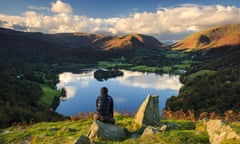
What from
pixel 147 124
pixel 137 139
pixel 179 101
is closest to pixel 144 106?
pixel 147 124

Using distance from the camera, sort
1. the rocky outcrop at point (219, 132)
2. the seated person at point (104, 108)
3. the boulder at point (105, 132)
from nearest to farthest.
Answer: the rocky outcrop at point (219, 132) → the boulder at point (105, 132) → the seated person at point (104, 108)

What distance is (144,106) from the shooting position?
12.1 m

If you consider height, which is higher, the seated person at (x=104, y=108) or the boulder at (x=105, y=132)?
the seated person at (x=104, y=108)

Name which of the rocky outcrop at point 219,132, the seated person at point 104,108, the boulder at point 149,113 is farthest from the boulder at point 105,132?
the rocky outcrop at point 219,132

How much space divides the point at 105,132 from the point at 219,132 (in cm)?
483

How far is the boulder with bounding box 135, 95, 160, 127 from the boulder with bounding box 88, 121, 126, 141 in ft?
4.43

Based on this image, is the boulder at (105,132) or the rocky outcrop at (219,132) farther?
the boulder at (105,132)

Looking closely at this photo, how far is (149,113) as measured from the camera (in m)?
12.1

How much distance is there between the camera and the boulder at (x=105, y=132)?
10.5 m

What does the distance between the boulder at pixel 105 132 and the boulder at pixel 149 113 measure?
4.43 feet

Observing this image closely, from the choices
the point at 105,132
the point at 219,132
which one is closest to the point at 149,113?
the point at 105,132

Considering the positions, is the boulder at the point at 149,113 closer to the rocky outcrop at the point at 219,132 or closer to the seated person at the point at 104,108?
the seated person at the point at 104,108

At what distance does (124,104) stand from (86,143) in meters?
71.2

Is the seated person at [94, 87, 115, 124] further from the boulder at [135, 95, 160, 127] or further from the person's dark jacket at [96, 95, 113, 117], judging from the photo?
the boulder at [135, 95, 160, 127]
